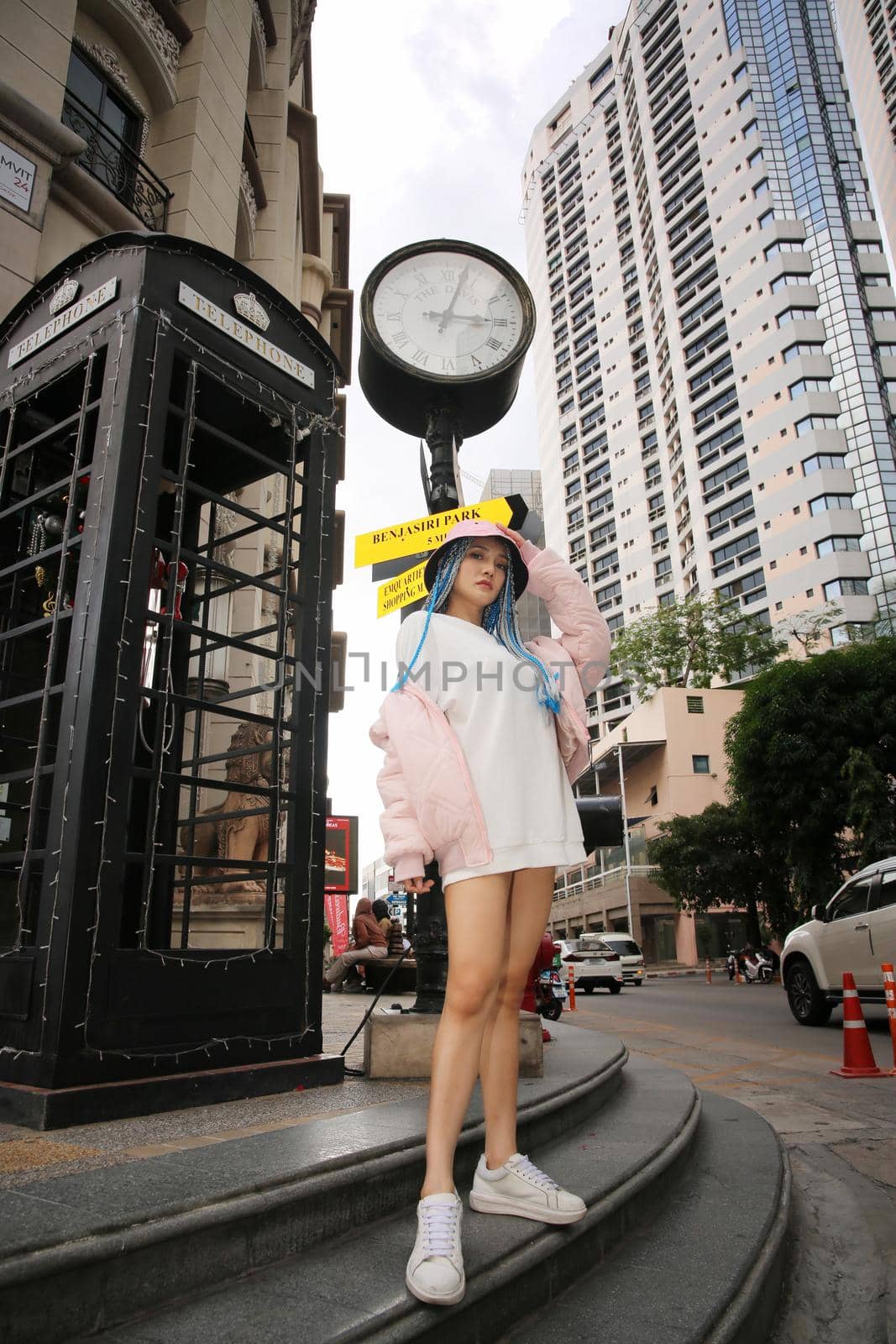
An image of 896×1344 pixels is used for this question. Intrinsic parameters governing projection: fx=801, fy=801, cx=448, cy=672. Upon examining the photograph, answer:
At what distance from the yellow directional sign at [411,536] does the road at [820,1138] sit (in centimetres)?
280

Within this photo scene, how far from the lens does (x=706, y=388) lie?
64875 mm

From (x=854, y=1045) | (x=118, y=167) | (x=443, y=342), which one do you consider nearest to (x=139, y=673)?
(x=443, y=342)

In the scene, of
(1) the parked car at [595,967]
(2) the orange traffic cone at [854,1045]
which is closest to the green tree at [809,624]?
(1) the parked car at [595,967]

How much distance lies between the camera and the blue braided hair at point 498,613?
7.89ft

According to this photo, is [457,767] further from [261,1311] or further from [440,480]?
[440,480]

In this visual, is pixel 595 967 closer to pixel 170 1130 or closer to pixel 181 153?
pixel 181 153

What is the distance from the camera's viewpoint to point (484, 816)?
7.04 ft

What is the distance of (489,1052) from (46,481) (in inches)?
155

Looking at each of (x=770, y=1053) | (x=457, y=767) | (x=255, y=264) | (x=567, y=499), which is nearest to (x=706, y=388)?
(x=567, y=499)

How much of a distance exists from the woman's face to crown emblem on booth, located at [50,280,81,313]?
2477 millimetres

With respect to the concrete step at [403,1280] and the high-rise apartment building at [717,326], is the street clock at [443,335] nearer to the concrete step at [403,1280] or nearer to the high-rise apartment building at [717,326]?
the concrete step at [403,1280]

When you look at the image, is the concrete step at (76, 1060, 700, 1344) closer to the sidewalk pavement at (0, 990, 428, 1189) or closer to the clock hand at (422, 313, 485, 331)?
the sidewalk pavement at (0, 990, 428, 1189)

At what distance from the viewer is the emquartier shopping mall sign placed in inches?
138

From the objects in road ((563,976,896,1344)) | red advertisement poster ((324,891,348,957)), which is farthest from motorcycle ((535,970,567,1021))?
red advertisement poster ((324,891,348,957))
